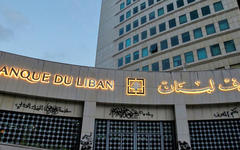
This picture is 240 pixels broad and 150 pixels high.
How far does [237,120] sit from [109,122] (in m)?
10.7

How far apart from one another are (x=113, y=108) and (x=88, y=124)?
2.65 meters

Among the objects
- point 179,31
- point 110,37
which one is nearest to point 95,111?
point 179,31

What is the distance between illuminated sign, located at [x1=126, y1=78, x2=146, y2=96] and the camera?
18297 millimetres

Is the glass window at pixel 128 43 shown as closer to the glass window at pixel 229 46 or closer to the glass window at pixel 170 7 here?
the glass window at pixel 170 7

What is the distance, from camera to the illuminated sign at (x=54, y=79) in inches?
642

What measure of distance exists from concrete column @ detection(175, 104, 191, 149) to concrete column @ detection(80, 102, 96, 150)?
6.88m

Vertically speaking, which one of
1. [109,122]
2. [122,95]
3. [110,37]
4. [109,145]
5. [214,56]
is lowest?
[109,145]

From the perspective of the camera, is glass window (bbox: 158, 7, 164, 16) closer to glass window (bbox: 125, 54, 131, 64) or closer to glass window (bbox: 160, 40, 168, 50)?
glass window (bbox: 160, 40, 168, 50)

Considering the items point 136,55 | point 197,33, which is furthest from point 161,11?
point 136,55

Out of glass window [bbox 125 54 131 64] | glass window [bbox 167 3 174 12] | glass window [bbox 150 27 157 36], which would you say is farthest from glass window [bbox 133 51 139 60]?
glass window [bbox 167 3 174 12]

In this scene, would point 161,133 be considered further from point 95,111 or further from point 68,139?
point 68,139

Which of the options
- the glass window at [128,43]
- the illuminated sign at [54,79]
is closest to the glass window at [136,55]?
the glass window at [128,43]

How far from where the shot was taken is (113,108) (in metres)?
18.2

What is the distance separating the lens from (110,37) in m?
40.8
